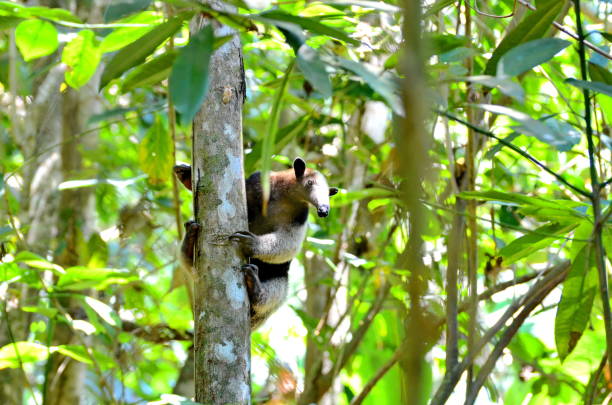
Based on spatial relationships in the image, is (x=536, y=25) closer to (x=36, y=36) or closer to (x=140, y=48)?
(x=140, y=48)

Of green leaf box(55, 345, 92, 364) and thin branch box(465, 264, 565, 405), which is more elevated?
thin branch box(465, 264, 565, 405)

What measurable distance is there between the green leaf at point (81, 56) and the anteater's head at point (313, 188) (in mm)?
1633

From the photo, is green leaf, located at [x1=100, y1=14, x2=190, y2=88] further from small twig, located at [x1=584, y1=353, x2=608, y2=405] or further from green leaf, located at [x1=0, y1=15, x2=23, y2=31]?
small twig, located at [x1=584, y1=353, x2=608, y2=405]

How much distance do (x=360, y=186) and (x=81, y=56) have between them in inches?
114

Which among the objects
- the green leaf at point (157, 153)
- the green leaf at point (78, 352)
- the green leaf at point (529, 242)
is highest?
the green leaf at point (157, 153)

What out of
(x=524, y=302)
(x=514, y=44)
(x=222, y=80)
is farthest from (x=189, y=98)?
(x=524, y=302)

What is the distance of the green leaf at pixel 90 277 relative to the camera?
13.8ft

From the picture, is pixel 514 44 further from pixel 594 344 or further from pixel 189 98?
pixel 594 344

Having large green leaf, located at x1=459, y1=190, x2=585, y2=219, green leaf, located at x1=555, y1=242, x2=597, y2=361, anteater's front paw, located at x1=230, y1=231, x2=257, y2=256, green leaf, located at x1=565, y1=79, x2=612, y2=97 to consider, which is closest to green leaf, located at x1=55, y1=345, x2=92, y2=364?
anteater's front paw, located at x1=230, y1=231, x2=257, y2=256

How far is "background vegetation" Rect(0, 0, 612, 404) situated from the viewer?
2.30 m

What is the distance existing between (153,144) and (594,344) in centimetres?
359

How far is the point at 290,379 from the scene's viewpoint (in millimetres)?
4871

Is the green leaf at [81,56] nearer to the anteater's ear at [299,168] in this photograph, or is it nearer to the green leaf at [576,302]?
the anteater's ear at [299,168]

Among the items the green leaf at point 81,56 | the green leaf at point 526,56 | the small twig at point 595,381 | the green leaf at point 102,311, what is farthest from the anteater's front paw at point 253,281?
the green leaf at point 526,56
